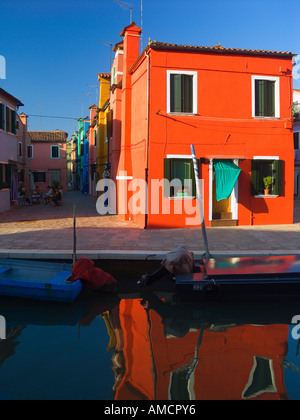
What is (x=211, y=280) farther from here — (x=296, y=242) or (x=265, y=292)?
(x=296, y=242)

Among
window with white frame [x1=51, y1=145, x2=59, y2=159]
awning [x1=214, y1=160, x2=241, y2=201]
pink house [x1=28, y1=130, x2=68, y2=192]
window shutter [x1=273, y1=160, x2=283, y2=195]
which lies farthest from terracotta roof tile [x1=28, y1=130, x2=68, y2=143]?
window shutter [x1=273, y1=160, x2=283, y2=195]

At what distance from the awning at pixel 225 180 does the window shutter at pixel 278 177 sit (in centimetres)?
165

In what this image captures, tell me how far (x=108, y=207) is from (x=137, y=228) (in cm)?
656

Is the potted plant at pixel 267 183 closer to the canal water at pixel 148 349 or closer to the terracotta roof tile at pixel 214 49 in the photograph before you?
the terracotta roof tile at pixel 214 49

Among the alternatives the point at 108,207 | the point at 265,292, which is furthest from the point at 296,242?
the point at 108,207

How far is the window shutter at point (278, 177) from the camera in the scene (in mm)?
13844

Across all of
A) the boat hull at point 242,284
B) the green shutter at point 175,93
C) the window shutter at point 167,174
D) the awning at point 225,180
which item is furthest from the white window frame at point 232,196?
the boat hull at point 242,284

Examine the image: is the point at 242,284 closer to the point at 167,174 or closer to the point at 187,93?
the point at 167,174

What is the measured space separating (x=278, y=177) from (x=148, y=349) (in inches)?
376

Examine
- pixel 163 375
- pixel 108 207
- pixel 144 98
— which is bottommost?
pixel 163 375

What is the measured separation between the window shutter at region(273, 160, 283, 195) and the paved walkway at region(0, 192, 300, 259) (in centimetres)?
133

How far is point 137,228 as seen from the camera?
13195 mm

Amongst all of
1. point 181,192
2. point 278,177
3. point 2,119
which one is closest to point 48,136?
point 2,119

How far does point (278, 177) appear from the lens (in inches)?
545
